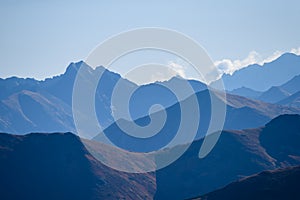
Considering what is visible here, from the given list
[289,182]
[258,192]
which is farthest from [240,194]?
[289,182]

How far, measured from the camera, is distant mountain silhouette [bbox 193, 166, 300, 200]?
565 ft

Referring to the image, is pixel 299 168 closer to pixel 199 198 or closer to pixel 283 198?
pixel 283 198

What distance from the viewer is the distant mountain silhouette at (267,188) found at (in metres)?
172

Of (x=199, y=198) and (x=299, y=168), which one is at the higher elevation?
(x=299, y=168)

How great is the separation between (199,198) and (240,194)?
18660 mm

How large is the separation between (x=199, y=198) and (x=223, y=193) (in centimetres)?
1049

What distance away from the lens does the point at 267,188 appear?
180875mm

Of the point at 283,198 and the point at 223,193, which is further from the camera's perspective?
the point at 223,193

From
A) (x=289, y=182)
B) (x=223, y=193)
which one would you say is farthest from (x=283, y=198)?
(x=223, y=193)

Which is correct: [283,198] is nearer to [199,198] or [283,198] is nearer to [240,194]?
[240,194]

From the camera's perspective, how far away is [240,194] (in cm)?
18325

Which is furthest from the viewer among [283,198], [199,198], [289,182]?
[199,198]

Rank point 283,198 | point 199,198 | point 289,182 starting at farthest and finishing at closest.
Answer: point 199,198
point 289,182
point 283,198

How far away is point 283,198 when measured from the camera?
16762cm
